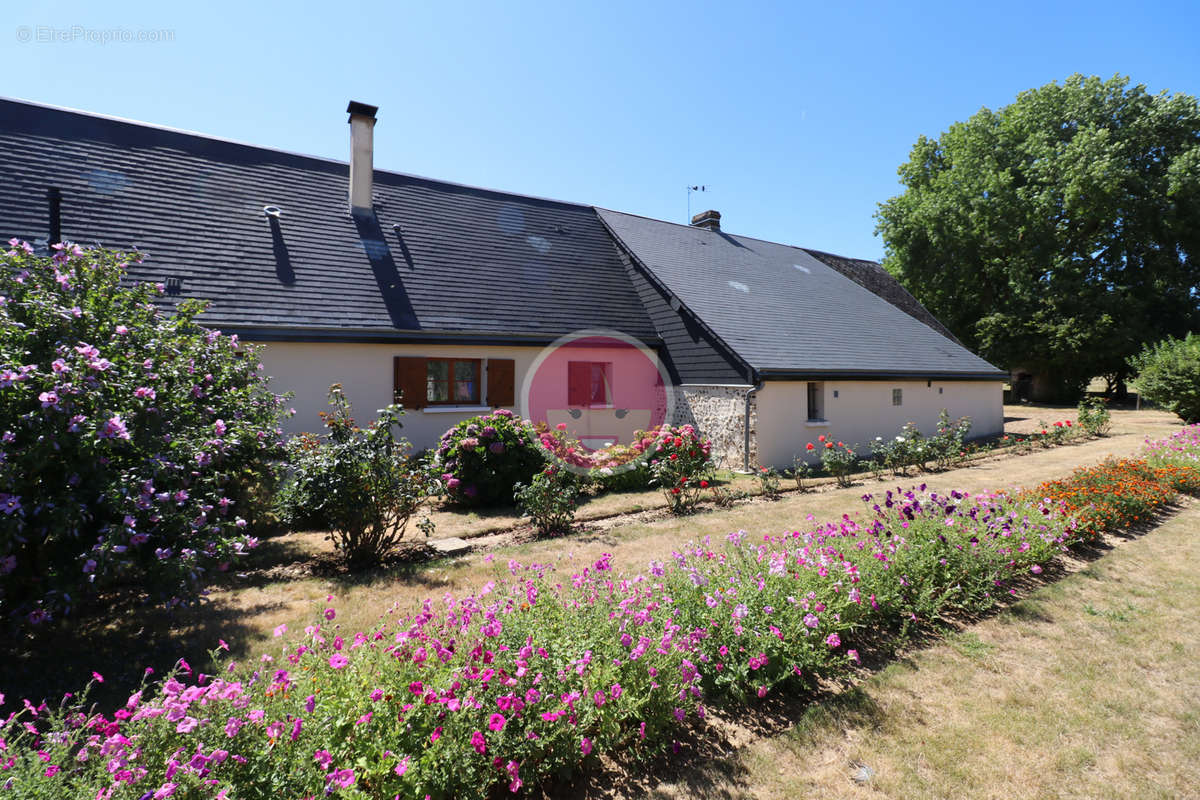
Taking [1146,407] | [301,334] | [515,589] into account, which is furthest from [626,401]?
[1146,407]

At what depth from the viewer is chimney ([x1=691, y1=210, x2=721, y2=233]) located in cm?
2119

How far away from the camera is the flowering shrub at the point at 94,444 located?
11.3 ft

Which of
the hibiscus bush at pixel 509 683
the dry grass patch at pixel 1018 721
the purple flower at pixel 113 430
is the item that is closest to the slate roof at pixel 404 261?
the purple flower at pixel 113 430

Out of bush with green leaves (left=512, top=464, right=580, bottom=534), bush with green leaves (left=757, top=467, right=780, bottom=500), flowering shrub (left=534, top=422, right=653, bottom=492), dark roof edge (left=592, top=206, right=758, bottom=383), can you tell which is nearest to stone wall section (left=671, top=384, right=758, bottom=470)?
dark roof edge (left=592, top=206, right=758, bottom=383)

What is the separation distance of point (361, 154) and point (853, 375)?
40.7ft

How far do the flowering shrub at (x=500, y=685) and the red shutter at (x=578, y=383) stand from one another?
867cm

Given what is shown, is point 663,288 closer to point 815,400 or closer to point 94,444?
point 815,400

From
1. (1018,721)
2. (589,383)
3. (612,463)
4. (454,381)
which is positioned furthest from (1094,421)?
(454,381)

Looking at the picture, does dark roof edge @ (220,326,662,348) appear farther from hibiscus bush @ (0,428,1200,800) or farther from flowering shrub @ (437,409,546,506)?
hibiscus bush @ (0,428,1200,800)

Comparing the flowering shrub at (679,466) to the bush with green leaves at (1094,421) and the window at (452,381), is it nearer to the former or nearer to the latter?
the window at (452,381)

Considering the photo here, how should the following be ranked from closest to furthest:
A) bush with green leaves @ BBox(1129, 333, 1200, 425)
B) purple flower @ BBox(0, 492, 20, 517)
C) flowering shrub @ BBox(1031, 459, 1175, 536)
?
1. purple flower @ BBox(0, 492, 20, 517)
2. flowering shrub @ BBox(1031, 459, 1175, 536)
3. bush with green leaves @ BBox(1129, 333, 1200, 425)

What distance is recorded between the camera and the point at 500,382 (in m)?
12.2
